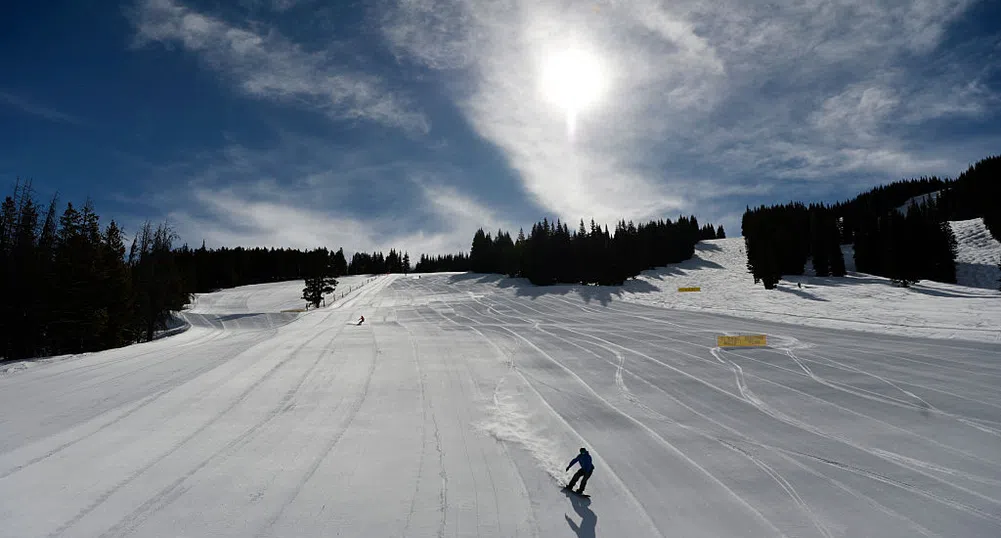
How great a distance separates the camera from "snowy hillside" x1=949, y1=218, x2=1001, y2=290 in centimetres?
7250

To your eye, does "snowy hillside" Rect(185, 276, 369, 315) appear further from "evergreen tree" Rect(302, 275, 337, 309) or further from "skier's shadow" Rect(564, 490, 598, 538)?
"skier's shadow" Rect(564, 490, 598, 538)

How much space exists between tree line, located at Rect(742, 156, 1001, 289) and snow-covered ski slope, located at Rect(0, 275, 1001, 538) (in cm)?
5157

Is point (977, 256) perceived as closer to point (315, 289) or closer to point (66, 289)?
point (315, 289)

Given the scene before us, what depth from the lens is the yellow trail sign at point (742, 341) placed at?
2441cm

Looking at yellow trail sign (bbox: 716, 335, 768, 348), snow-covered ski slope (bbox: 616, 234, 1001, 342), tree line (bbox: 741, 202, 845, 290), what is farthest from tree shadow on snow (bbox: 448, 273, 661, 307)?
yellow trail sign (bbox: 716, 335, 768, 348)

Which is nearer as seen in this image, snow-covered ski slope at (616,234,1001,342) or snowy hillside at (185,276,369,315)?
snow-covered ski slope at (616,234,1001,342)

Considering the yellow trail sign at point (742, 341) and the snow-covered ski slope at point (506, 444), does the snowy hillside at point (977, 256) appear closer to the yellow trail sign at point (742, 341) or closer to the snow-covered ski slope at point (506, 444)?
the yellow trail sign at point (742, 341)

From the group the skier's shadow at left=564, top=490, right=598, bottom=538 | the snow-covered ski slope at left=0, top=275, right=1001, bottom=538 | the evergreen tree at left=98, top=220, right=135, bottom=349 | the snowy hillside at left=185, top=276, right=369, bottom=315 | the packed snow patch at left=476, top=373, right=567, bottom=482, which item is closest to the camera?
the skier's shadow at left=564, top=490, right=598, bottom=538

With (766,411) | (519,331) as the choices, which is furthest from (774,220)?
(766,411)

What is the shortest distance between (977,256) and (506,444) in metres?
121

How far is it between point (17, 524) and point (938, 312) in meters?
46.7

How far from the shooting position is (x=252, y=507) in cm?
798

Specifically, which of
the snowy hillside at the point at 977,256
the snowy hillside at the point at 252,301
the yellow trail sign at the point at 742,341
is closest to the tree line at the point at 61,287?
the snowy hillside at the point at 252,301

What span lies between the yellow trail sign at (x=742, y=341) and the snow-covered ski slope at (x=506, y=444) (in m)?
2.69
